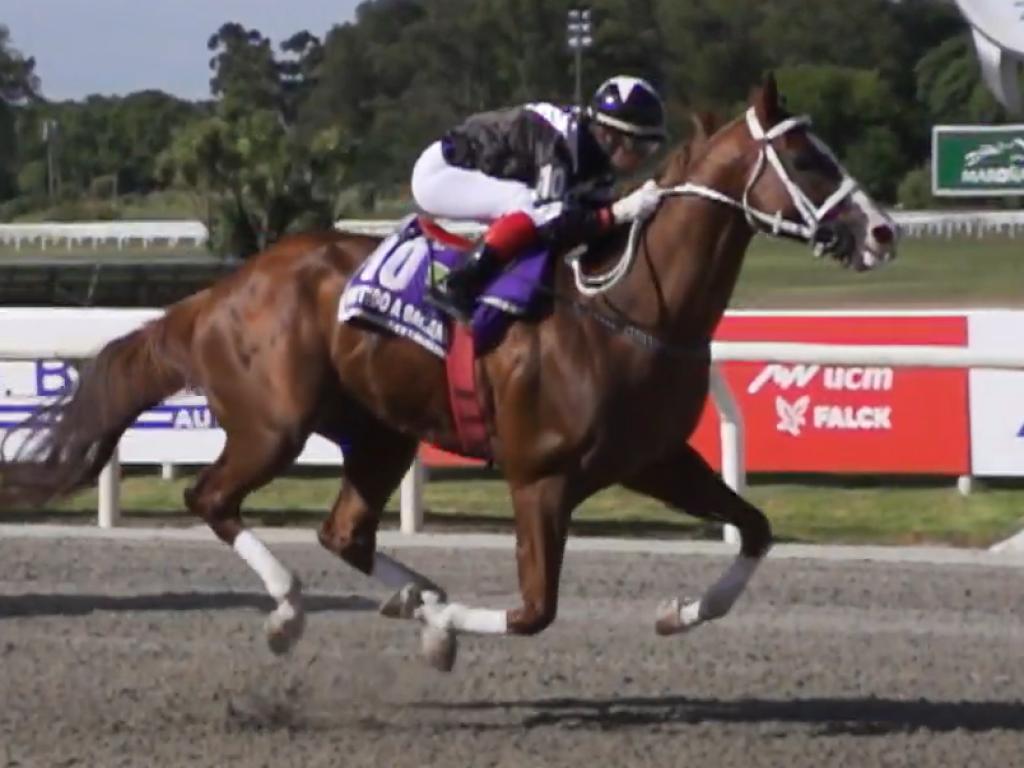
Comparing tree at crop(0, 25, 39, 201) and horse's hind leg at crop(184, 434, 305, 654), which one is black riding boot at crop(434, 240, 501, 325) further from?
tree at crop(0, 25, 39, 201)

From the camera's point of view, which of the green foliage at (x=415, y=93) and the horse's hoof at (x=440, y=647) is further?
the green foliage at (x=415, y=93)

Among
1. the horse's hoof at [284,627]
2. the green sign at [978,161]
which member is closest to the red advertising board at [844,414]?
the horse's hoof at [284,627]

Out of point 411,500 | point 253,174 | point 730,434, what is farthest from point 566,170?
point 253,174

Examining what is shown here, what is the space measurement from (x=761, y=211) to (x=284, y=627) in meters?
Answer: 1.78

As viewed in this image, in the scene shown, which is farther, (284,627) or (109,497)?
(109,497)

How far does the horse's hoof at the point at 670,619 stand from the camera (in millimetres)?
5812

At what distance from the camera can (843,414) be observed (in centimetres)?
1060

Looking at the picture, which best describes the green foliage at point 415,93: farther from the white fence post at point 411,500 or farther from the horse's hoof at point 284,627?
the horse's hoof at point 284,627

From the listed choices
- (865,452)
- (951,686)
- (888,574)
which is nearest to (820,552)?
(888,574)

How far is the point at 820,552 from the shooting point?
9.12 meters

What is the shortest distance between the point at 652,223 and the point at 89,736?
1.93 metres

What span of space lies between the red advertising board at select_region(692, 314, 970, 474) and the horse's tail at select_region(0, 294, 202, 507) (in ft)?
14.6

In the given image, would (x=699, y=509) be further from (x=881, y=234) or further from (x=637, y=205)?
(x=881, y=234)

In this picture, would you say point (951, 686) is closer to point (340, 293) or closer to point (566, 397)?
point (566, 397)
